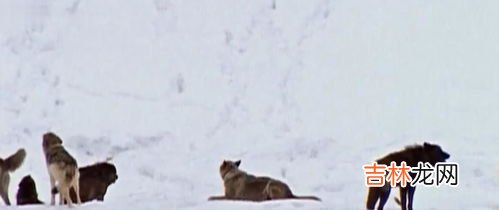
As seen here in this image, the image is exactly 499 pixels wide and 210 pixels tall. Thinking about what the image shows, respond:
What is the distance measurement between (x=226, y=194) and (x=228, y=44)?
6.58 meters

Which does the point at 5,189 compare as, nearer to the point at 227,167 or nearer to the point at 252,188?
the point at 227,167

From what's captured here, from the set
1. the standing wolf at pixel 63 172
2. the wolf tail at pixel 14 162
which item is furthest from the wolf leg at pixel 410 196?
the wolf tail at pixel 14 162

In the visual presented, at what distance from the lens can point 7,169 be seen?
12305mm

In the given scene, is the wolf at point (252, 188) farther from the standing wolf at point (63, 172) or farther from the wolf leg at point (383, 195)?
the standing wolf at point (63, 172)

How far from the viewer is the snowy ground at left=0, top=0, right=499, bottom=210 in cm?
1456

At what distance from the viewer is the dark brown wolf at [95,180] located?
11.3 metres

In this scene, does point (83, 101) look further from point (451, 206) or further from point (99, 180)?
point (451, 206)

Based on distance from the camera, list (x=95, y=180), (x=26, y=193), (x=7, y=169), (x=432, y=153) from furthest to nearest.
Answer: (x=7, y=169) → (x=26, y=193) → (x=95, y=180) → (x=432, y=153)

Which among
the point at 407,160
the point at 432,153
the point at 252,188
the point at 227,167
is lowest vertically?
the point at 407,160

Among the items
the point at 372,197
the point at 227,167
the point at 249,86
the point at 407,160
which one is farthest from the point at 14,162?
the point at 249,86

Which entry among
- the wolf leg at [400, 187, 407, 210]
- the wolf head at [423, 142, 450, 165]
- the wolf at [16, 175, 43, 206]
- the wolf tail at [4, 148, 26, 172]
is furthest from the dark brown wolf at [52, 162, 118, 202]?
the wolf head at [423, 142, 450, 165]

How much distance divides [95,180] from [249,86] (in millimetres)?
6029

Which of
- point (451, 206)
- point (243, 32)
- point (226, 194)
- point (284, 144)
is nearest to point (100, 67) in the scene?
point (243, 32)

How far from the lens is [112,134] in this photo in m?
15.6
